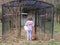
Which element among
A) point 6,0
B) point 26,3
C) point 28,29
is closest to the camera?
point 28,29

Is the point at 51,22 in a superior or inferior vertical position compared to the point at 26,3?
inferior

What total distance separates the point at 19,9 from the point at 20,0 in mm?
586

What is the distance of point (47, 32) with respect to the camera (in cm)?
1617

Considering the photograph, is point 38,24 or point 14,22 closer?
point 14,22

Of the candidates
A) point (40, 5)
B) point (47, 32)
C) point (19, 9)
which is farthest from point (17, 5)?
point (47, 32)

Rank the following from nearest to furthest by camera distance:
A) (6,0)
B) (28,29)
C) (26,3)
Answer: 1. (28,29)
2. (26,3)
3. (6,0)

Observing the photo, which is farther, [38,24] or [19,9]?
[38,24]

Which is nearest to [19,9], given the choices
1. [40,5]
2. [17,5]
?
[17,5]

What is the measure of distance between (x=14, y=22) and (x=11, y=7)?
0.94 meters

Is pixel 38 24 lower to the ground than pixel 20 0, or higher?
lower

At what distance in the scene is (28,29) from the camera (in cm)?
1515

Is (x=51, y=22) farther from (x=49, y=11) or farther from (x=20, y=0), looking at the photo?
(x=20, y=0)

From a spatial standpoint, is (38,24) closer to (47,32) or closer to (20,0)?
(47,32)

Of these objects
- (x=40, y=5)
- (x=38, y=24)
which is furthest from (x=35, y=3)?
(x=38, y=24)
